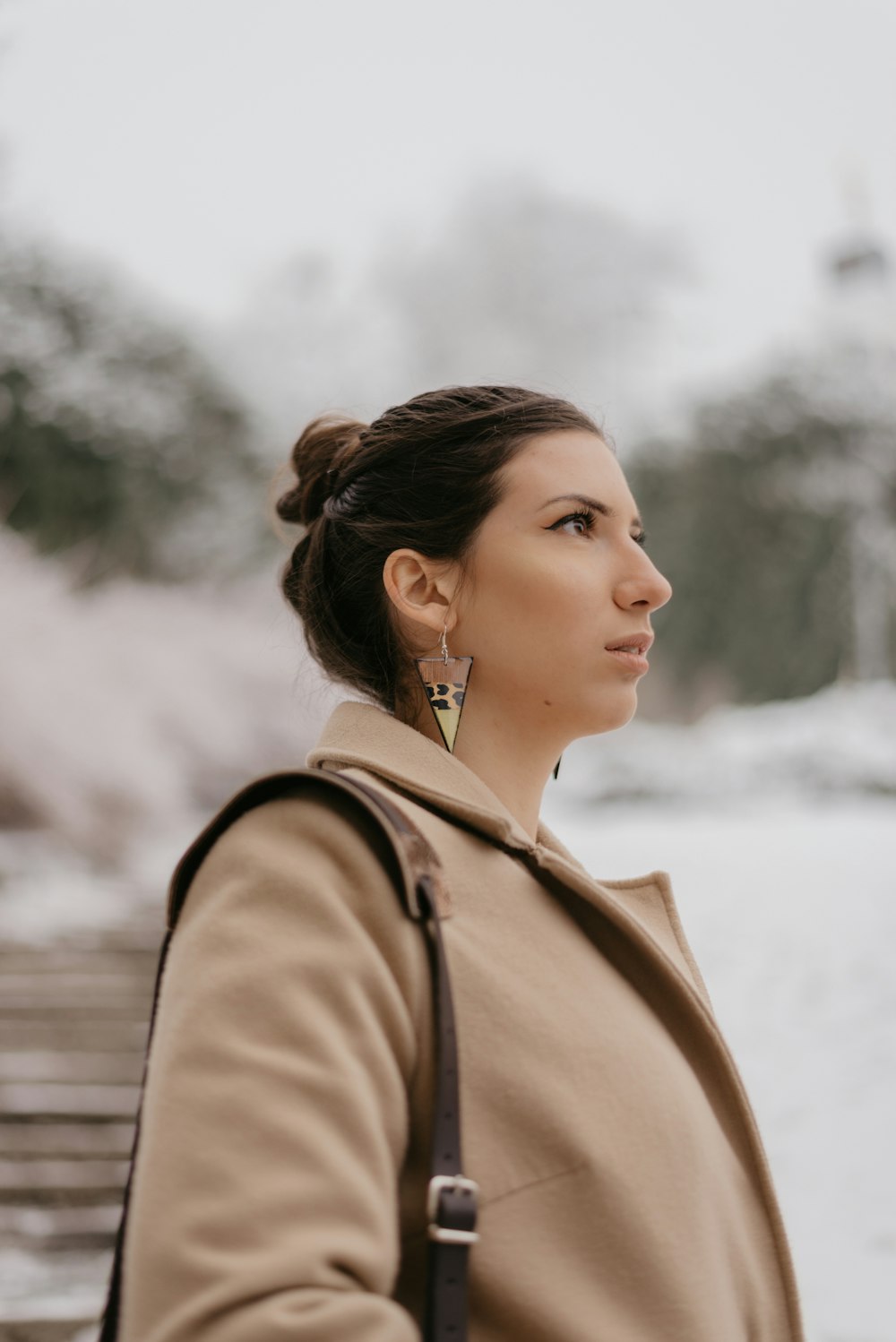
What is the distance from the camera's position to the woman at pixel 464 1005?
725 millimetres

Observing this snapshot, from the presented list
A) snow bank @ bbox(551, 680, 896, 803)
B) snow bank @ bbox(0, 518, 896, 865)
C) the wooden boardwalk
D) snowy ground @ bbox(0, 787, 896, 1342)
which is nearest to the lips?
the wooden boardwalk

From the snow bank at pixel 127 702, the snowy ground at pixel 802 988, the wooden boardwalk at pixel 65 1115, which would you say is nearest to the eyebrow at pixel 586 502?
the wooden boardwalk at pixel 65 1115

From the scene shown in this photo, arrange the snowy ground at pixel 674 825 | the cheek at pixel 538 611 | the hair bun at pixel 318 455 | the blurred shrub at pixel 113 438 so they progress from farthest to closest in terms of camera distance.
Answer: the blurred shrub at pixel 113 438 < the snowy ground at pixel 674 825 < the hair bun at pixel 318 455 < the cheek at pixel 538 611

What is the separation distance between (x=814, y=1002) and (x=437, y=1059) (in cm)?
425

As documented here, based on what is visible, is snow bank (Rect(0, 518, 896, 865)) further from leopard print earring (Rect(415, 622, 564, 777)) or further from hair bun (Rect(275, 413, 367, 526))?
leopard print earring (Rect(415, 622, 564, 777))

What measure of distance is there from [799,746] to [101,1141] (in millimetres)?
8342

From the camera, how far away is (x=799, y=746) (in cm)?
1038

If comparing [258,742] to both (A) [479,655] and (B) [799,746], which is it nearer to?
(B) [799,746]

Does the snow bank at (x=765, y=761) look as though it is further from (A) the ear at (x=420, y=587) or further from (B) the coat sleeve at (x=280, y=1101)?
(B) the coat sleeve at (x=280, y=1101)

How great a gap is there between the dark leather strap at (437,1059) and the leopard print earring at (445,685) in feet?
0.71

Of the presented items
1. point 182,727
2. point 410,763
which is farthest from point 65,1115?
point 182,727

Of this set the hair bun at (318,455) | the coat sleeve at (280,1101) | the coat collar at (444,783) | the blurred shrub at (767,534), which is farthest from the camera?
the blurred shrub at (767,534)

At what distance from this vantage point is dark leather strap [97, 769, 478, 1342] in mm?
765

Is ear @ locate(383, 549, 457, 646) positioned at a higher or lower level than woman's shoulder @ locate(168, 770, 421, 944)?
higher
